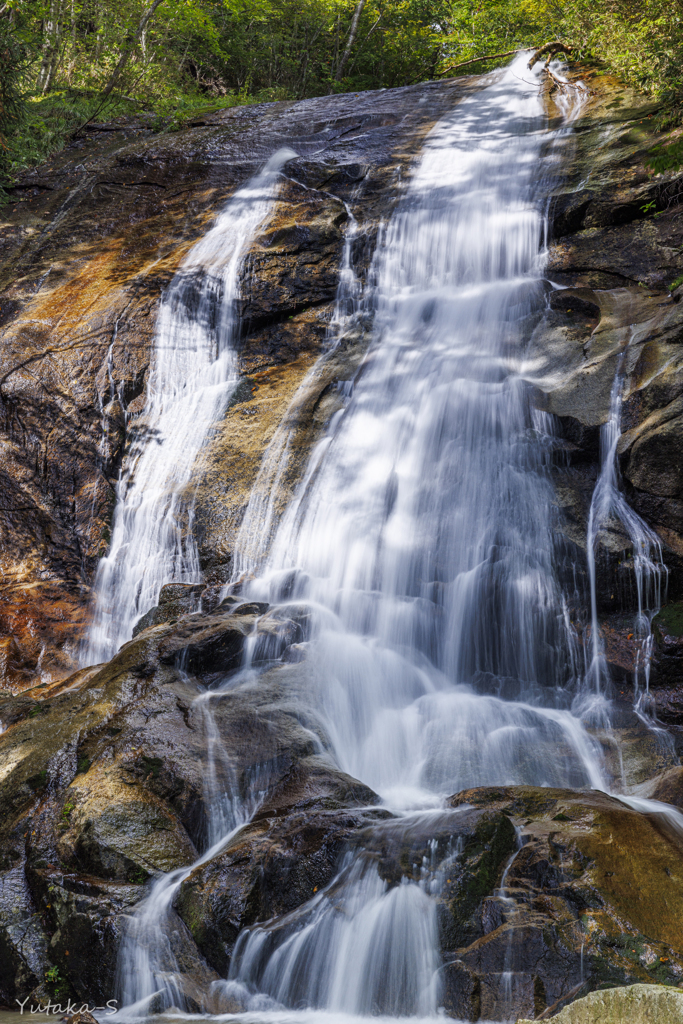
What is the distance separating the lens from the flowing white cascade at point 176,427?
8.24 metres

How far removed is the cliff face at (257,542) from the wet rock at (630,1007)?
1.11 meters

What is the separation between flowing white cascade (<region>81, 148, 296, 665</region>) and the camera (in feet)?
27.0

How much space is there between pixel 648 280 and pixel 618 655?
463cm

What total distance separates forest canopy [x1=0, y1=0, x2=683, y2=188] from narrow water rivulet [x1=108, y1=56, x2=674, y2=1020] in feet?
6.04

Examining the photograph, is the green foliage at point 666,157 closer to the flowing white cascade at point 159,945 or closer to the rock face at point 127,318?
the rock face at point 127,318

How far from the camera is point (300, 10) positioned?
19.1 meters


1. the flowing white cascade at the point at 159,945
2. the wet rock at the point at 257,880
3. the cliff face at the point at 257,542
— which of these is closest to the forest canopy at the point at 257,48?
the cliff face at the point at 257,542

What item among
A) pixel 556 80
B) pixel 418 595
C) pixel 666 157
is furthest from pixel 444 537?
pixel 556 80

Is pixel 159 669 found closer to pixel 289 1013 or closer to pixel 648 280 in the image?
pixel 289 1013

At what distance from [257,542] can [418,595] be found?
1939mm

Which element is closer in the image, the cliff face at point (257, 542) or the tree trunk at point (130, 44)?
the cliff face at point (257, 542)

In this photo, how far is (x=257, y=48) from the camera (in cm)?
1988

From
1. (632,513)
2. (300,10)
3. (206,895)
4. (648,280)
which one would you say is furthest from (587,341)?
(300,10)

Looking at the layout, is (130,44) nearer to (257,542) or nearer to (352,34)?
(352,34)
